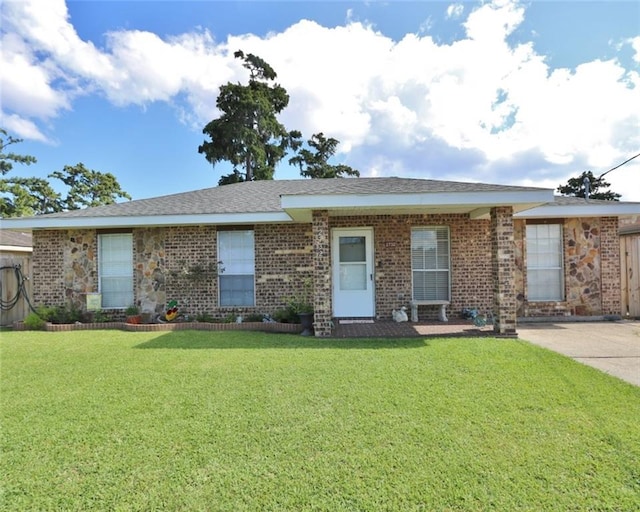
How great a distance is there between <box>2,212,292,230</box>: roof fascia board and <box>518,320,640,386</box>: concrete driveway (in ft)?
20.1

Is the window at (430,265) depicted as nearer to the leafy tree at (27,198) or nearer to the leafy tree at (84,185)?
the leafy tree at (27,198)

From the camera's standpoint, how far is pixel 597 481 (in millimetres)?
2326

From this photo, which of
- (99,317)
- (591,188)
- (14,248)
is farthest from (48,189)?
(591,188)

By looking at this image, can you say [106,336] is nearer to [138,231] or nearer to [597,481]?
[138,231]

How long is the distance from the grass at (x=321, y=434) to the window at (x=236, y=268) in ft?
12.0

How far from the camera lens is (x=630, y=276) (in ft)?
29.0

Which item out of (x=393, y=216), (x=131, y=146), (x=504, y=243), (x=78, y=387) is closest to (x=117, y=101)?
(x=131, y=146)

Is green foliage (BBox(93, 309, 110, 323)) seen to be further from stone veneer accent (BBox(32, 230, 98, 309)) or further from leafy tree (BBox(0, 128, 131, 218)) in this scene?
leafy tree (BBox(0, 128, 131, 218))

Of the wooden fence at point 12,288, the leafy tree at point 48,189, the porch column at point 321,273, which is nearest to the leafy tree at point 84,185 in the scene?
the leafy tree at point 48,189

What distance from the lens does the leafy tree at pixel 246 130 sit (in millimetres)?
22125

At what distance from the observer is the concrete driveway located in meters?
4.83

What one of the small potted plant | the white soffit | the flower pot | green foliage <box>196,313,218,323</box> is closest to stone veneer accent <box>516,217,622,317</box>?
the white soffit

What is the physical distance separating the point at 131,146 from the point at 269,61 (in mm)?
12249

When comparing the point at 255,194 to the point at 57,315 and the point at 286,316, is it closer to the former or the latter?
the point at 286,316
